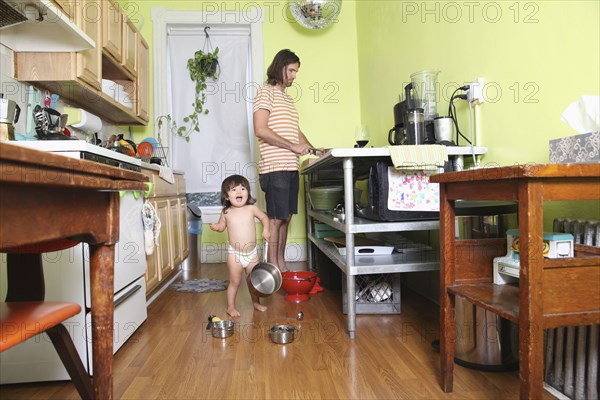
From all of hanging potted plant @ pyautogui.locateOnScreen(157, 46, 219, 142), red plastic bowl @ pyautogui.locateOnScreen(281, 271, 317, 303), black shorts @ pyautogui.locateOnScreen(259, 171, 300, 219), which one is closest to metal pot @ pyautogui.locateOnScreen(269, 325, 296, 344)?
red plastic bowl @ pyautogui.locateOnScreen(281, 271, 317, 303)

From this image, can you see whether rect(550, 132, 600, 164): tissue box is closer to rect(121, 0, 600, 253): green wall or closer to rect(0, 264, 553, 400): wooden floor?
rect(121, 0, 600, 253): green wall

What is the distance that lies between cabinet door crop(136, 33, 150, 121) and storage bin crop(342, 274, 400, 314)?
228 centimetres

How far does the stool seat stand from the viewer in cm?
Result: 75

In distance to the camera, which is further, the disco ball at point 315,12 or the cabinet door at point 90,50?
the disco ball at point 315,12

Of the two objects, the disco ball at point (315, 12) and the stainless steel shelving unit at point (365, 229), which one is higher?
the disco ball at point (315, 12)

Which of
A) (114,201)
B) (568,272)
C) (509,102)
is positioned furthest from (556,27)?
(114,201)

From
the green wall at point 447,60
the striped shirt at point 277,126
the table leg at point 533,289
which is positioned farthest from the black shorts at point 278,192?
the table leg at point 533,289

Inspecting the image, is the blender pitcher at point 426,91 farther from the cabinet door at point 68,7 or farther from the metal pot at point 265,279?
the cabinet door at point 68,7

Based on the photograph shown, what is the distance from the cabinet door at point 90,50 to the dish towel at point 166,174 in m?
0.60

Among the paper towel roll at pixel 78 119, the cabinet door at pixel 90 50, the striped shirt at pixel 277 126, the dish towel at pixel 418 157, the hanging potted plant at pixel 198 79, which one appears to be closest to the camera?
the dish towel at pixel 418 157

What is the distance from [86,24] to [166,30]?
1.54 meters

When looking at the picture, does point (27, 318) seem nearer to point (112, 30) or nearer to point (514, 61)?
point (514, 61)

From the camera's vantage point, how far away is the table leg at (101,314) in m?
0.86

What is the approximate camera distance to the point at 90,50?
230 centimetres
